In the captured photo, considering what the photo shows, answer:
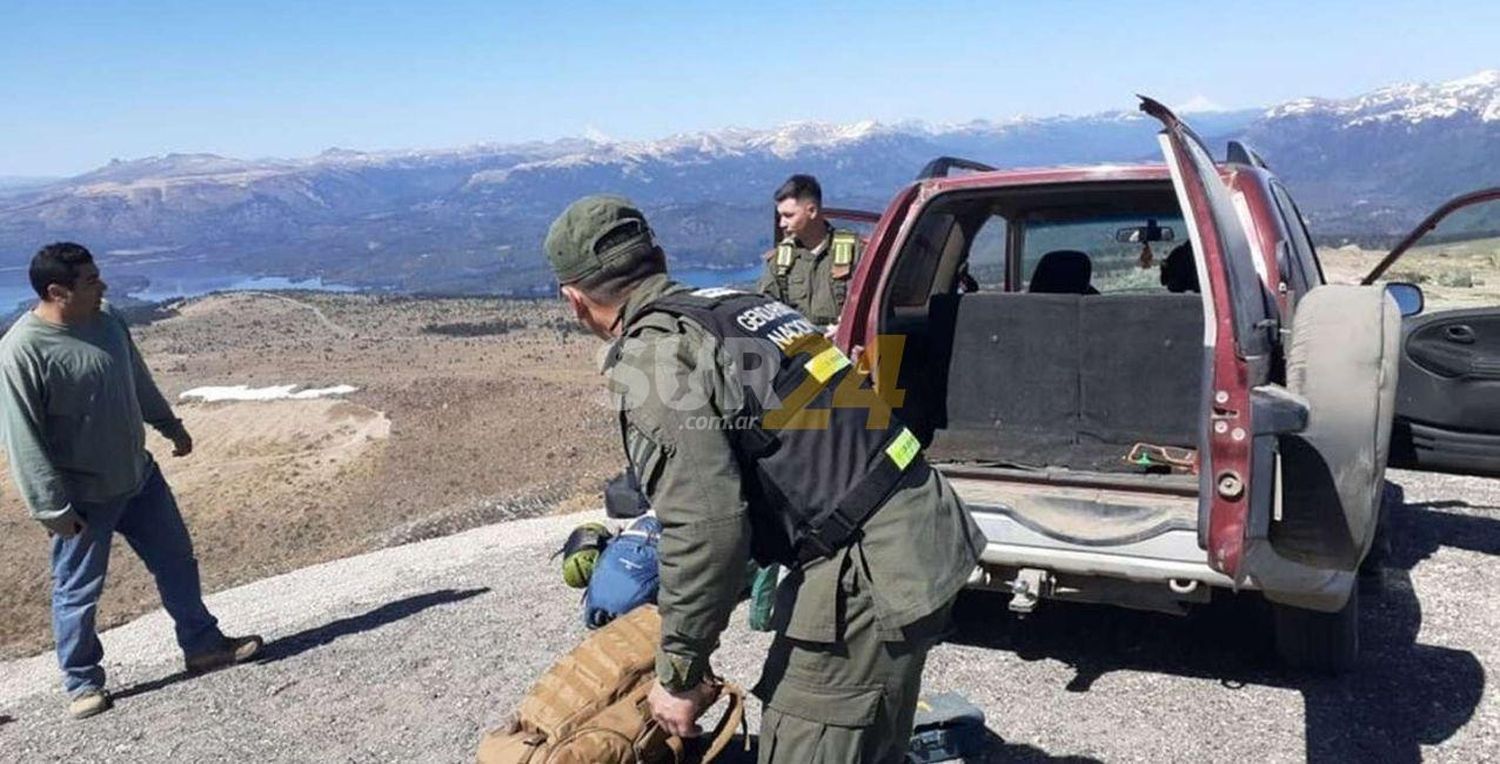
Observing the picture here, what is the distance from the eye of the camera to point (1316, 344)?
136 inches

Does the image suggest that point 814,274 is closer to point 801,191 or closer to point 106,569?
point 801,191

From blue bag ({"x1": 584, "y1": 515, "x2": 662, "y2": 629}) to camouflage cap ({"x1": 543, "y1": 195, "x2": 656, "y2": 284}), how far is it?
1704 mm

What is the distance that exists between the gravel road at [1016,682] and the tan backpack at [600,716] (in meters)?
1.55

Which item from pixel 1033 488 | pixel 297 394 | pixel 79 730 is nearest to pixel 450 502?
pixel 79 730

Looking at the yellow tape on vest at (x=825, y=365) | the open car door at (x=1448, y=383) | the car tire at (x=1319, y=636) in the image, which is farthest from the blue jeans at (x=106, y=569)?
the open car door at (x=1448, y=383)

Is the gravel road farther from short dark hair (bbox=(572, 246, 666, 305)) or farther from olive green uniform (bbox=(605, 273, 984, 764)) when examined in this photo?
short dark hair (bbox=(572, 246, 666, 305))

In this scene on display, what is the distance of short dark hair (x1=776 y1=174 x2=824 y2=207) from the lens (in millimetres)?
6551

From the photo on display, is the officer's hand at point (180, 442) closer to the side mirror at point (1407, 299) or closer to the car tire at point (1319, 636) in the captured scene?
the car tire at point (1319, 636)

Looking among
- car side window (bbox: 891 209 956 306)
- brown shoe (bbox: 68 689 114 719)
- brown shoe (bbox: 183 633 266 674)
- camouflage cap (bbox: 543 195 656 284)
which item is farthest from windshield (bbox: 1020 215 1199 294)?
brown shoe (bbox: 68 689 114 719)

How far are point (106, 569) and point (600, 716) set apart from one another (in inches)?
128

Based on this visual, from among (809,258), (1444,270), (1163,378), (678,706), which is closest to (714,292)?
(678,706)

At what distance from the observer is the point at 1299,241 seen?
5.14 meters

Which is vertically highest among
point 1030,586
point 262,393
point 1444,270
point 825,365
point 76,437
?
point 825,365

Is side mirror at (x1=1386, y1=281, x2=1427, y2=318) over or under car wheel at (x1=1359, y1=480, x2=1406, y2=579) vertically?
over
